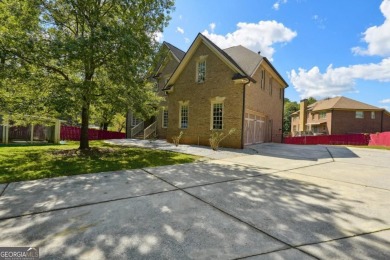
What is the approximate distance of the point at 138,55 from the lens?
1039 cm

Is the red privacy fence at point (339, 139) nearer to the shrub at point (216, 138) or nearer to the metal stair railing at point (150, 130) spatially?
the metal stair railing at point (150, 130)

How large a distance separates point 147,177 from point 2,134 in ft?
51.5

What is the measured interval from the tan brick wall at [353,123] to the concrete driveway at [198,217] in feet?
127

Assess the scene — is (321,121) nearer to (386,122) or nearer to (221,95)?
(386,122)

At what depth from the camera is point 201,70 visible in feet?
55.2

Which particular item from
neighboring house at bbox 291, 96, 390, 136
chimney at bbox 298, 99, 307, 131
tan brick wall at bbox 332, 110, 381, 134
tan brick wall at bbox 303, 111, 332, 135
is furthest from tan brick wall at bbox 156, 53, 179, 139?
chimney at bbox 298, 99, 307, 131

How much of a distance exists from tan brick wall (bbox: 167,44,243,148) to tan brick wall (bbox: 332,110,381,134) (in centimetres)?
3361

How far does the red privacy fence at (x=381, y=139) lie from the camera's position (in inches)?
964

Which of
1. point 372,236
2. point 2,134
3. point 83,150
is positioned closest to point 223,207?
point 372,236

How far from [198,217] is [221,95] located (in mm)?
12148

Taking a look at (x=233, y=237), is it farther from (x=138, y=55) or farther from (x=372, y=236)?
(x=138, y=55)

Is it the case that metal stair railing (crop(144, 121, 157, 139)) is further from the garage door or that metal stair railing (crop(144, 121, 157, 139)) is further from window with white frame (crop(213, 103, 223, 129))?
the garage door

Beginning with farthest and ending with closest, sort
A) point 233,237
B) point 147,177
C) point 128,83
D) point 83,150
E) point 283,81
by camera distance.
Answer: point 283,81 → point 83,150 → point 128,83 → point 147,177 → point 233,237

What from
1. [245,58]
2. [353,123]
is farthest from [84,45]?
[353,123]
